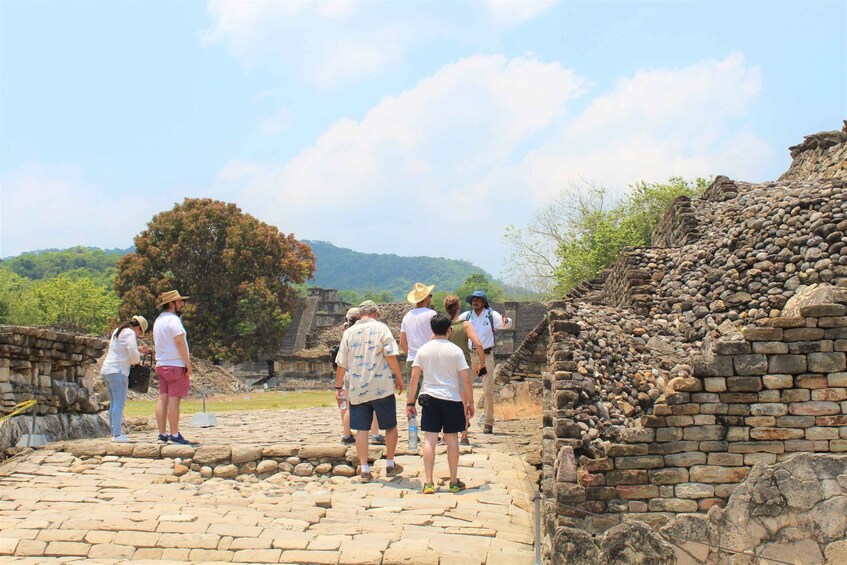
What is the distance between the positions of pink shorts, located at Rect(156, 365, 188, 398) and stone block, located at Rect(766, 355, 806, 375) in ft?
20.7

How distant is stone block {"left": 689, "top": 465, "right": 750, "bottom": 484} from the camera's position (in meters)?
6.77

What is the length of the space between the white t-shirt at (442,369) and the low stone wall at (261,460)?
138 cm

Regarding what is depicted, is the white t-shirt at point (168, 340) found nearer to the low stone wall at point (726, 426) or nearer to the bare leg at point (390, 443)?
the bare leg at point (390, 443)

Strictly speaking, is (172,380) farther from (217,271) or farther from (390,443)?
(217,271)

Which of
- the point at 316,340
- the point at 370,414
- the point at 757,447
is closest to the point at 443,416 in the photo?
the point at 370,414

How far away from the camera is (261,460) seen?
9.05 metres

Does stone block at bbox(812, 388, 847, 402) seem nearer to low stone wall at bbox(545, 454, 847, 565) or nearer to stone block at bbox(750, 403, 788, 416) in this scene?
stone block at bbox(750, 403, 788, 416)

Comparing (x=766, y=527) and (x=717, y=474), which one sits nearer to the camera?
(x=766, y=527)

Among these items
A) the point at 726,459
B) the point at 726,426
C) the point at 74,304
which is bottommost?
the point at 726,459

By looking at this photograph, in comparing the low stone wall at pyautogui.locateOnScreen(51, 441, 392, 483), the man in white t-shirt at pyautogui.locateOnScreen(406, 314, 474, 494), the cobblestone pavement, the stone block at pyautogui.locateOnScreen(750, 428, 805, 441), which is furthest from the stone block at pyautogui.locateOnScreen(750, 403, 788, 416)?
the low stone wall at pyautogui.locateOnScreen(51, 441, 392, 483)

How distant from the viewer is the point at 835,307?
22.3ft

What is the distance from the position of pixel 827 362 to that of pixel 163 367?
6.98 m

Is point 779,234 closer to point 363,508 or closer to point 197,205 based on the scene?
point 363,508

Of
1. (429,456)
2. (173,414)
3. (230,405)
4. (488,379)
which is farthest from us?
(230,405)
